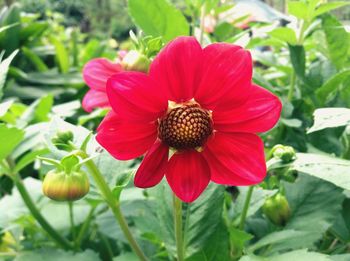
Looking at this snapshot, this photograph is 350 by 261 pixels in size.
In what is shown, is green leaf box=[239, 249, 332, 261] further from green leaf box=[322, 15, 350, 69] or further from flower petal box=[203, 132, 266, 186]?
green leaf box=[322, 15, 350, 69]

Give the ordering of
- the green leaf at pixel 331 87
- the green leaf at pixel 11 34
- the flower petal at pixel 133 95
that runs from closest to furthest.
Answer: the flower petal at pixel 133 95
the green leaf at pixel 331 87
the green leaf at pixel 11 34

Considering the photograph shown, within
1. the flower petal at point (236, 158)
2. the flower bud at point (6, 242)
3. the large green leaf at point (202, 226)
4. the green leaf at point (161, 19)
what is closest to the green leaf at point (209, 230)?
the large green leaf at point (202, 226)

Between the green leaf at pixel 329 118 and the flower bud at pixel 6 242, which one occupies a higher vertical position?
the green leaf at pixel 329 118

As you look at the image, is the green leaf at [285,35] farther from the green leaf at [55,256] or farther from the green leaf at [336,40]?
the green leaf at [55,256]

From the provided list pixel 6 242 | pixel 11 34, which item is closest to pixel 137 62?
pixel 6 242

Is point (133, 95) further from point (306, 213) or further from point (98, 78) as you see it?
point (306, 213)

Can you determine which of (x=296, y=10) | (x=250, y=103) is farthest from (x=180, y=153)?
(x=296, y=10)
